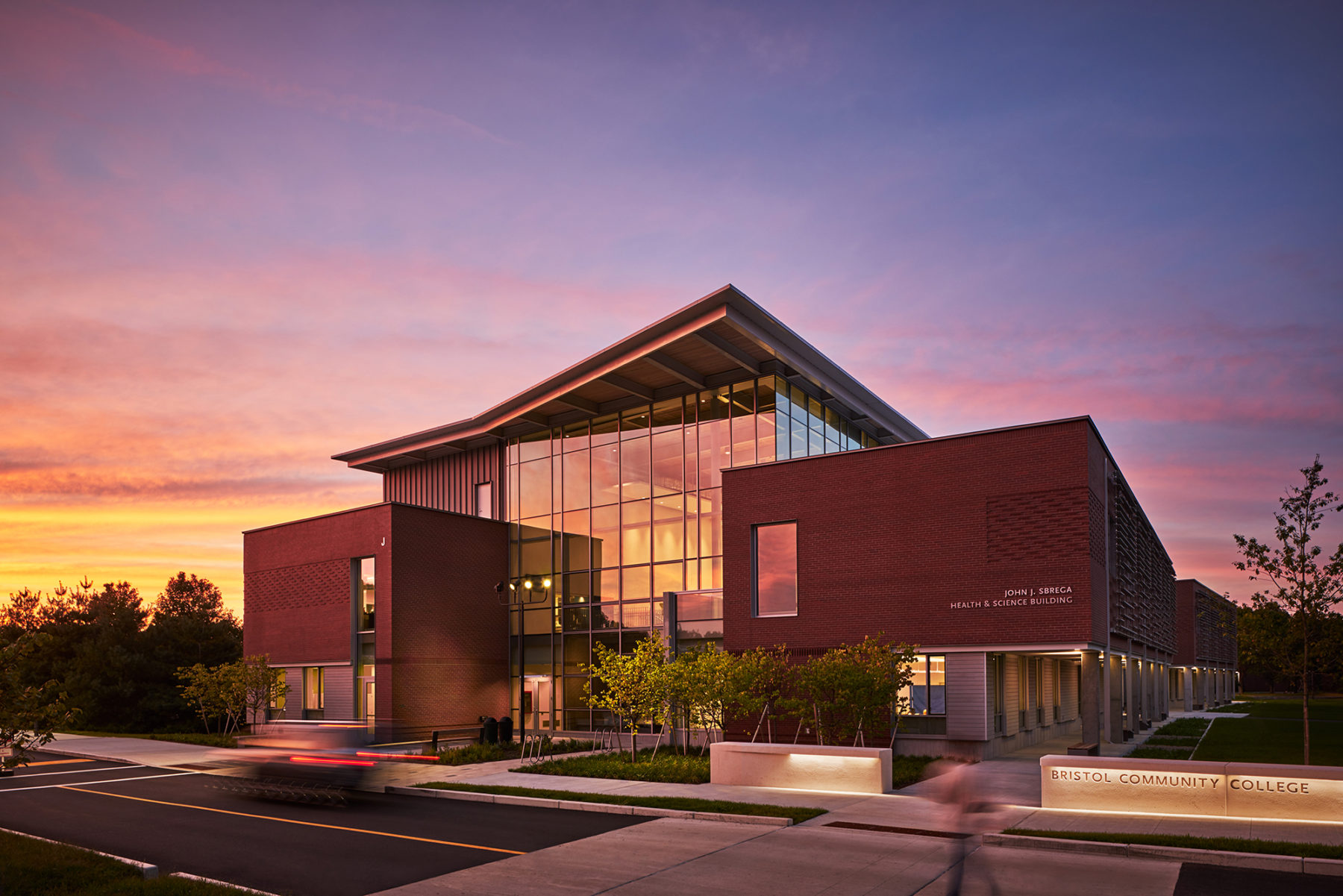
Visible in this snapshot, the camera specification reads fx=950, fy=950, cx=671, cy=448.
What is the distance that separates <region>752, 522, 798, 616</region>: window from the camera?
29.1 metres

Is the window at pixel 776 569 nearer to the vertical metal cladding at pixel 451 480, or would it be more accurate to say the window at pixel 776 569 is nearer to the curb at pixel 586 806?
the curb at pixel 586 806

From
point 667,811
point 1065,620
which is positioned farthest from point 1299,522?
point 667,811

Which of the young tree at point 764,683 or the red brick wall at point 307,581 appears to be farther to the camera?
the red brick wall at point 307,581

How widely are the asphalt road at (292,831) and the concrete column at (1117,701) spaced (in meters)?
19.8

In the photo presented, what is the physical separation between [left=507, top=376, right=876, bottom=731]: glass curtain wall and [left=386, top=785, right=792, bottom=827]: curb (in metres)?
11.4

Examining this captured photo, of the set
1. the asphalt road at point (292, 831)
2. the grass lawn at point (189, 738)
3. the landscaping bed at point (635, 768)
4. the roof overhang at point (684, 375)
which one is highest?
the roof overhang at point (684, 375)

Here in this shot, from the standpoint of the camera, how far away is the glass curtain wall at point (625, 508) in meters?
34.4

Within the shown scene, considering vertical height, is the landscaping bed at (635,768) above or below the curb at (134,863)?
below

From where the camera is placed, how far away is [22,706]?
12.8 metres

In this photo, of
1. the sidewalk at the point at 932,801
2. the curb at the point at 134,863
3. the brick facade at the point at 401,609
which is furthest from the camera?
the brick facade at the point at 401,609

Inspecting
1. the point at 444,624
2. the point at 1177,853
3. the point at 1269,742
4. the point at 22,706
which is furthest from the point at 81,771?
the point at 1269,742

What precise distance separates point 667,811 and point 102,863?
9128mm

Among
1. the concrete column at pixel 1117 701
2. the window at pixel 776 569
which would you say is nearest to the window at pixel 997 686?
the concrete column at pixel 1117 701

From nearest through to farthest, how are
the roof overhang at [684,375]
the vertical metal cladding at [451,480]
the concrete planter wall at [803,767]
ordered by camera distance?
the concrete planter wall at [803,767] → the roof overhang at [684,375] → the vertical metal cladding at [451,480]
